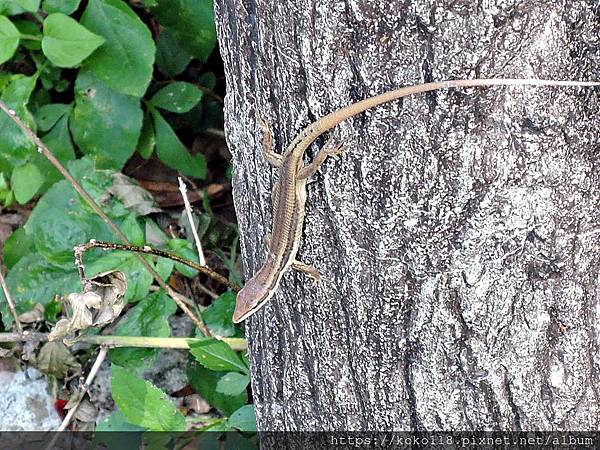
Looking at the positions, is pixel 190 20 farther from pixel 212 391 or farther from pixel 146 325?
pixel 212 391

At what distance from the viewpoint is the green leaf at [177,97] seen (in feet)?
10.6

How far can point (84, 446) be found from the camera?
10.1 feet

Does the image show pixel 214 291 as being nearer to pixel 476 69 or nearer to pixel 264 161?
pixel 264 161

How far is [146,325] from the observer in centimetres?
266

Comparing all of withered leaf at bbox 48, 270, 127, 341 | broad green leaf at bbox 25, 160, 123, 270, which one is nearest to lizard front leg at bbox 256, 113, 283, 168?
withered leaf at bbox 48, 270, 127, 341

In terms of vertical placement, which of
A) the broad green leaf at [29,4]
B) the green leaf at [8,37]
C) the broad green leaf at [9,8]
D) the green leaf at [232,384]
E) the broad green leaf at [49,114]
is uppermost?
the broad green leaf at [9,8]

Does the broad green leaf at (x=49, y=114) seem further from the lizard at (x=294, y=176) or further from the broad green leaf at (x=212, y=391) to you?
the lizard at (x=294, y=176)

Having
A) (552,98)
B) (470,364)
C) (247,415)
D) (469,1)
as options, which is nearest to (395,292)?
(470,364)

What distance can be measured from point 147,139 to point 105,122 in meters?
0.21

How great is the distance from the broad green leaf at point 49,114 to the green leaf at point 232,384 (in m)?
1.54

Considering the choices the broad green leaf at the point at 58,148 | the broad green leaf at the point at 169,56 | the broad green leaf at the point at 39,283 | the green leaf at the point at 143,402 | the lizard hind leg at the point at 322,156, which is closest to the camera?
the lizard hind leg at the point at 322,156

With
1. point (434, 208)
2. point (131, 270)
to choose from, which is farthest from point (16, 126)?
point (434, 208)

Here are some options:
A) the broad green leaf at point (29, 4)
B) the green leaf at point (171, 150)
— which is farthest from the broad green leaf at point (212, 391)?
the broad green leaf at point (29, 4)

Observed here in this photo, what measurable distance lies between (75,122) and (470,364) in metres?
2.18
